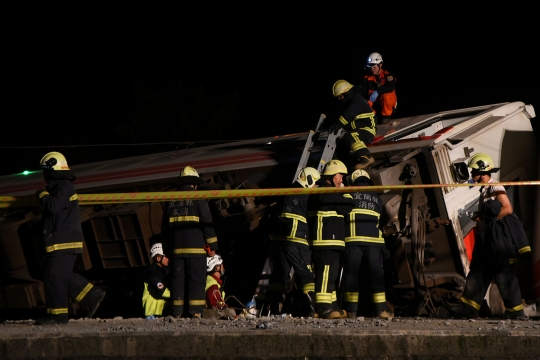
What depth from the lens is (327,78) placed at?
2017 cm

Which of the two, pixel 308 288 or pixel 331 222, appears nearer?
pixel 331 222

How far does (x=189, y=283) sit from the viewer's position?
27.6 ft

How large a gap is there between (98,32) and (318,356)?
18567mm

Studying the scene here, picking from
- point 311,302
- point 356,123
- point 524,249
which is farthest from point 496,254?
point 356,123

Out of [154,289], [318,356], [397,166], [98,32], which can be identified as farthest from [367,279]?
[98,32]

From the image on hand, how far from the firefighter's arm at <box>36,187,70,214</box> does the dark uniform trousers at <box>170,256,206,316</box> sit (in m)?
1.39

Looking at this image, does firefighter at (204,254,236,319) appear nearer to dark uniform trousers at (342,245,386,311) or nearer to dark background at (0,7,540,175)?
dark uniform trousers at (342,245,386,311)

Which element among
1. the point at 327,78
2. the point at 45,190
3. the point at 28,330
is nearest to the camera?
the point at 28,330

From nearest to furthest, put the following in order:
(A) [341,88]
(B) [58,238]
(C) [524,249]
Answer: (C) [524,249], (B) [58,238], (A) [341,88]

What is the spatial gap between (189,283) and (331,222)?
58.1 inches

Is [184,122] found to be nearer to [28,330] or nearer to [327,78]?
[327,78]

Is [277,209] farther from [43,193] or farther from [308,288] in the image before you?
[43,193]

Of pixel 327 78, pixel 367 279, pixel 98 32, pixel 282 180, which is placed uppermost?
pixel 98 32

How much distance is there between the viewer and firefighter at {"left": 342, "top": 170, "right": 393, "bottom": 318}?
25.9 ft
